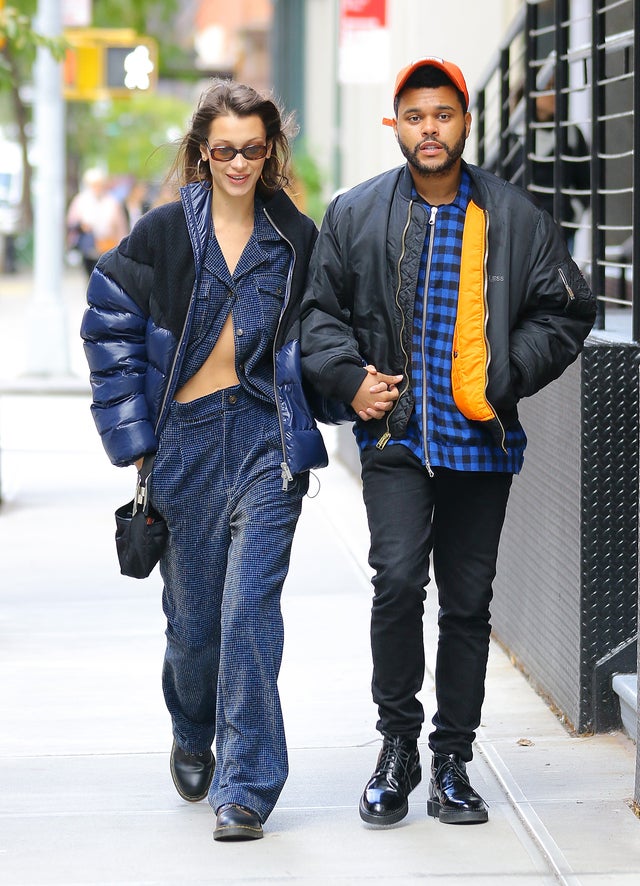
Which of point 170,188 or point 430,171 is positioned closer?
point 430,171

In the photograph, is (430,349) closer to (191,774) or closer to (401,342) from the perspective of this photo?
(401,342)

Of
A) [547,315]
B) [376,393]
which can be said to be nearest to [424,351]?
[376,393]

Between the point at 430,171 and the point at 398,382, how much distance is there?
0.54 meters

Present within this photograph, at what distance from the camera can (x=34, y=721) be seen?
545cm

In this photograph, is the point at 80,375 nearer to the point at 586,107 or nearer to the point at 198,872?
the point at 586,107

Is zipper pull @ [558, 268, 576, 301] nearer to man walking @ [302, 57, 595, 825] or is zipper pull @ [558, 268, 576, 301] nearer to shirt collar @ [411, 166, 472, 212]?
man walking @ [302, 57, 595, 825]

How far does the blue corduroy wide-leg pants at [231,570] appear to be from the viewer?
4.20 m

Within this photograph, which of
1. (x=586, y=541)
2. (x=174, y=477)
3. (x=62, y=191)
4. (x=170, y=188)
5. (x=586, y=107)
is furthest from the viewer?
(x=62, y=191)

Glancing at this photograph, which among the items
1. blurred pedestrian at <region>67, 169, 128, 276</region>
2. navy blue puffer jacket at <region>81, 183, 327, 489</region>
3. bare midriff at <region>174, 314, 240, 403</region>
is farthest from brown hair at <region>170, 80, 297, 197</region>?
blurred pedestrian at <region>67, 169, 128, 276</region>

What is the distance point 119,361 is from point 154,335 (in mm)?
114

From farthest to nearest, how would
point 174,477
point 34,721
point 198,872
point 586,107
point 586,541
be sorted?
point 586,107 → point 34,721 → point 586,541 → point 174,477 → point 198,872

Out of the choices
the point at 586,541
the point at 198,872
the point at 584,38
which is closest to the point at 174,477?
the point at 198,872

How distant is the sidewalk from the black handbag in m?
0.70

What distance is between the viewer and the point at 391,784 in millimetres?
4355
